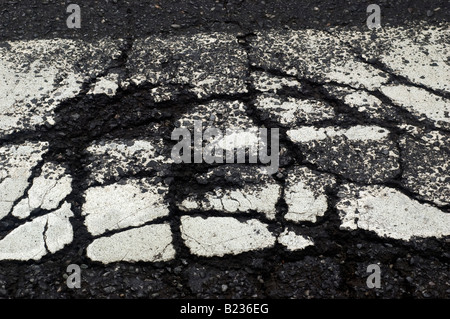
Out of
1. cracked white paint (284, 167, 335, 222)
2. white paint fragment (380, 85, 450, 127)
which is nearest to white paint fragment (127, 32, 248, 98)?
cracked white paint (284, 167, 335, 222)

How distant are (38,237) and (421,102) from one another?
172 centimetres

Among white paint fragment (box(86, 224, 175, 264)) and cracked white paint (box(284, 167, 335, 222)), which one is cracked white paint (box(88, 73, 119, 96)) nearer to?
white paint fragment (box(86, 224, 175, 264))

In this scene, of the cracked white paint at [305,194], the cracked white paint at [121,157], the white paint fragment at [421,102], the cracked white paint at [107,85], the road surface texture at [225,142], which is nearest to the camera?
the road surface texture at [225,142]

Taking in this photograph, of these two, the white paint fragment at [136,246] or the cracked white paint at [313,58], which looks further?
the cracked white paint at [313,58]

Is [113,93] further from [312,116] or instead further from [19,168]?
[312,116]

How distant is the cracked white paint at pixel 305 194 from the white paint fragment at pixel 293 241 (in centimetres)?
7

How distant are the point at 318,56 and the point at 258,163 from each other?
30.7 inches

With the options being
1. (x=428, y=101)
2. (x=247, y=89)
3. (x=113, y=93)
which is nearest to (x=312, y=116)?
(x=247, y=89)

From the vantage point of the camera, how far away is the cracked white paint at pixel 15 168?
83.9 inches

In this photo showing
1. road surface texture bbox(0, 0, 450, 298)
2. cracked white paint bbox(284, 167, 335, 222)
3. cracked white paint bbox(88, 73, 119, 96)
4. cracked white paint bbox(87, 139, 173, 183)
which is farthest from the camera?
cracked white paint bbox(88, 73, 119, 96)

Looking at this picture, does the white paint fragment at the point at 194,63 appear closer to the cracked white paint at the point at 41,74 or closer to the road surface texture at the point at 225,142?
Answer: the road surface texture at the point at 225,142

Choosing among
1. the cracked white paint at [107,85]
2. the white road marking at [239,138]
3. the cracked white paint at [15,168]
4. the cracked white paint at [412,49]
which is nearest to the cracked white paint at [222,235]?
the white road marking at [239,138]

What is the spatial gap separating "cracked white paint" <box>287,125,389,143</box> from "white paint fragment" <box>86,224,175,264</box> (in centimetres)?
69

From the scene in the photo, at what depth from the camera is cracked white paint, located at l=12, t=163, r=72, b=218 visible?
2.09 metres
